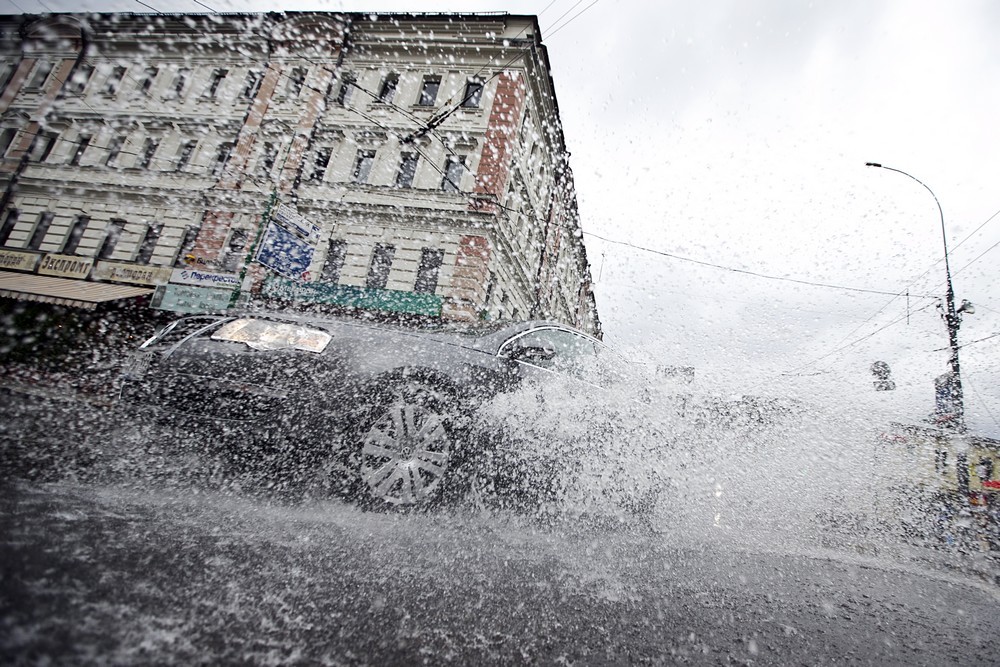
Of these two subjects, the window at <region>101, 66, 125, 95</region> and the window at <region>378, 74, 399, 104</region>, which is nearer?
the window at <region>378, 74, 399, 104</region>

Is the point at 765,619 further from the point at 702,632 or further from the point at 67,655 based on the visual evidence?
the point at 67,655

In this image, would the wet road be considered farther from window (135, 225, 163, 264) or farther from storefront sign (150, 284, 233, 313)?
window (135, 225, 163, 264)

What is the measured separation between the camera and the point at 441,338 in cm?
308

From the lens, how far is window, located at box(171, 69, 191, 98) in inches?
705

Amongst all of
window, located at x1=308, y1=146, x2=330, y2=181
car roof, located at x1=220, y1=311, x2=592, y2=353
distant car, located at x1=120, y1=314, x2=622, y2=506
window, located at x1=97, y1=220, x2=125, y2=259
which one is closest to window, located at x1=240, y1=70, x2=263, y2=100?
window, located at x1=308, y1=146, x2=330, y2=181

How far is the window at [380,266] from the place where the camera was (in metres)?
14.8

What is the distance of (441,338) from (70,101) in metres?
24.7

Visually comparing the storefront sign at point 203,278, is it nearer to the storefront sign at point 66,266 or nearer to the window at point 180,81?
the storefront sign at point 66,266

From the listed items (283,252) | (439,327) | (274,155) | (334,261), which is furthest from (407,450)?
(274,155)

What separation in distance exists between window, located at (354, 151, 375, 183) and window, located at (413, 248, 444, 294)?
378cm

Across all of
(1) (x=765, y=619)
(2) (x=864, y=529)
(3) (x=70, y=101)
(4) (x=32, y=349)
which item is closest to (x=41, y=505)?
(1) (x=765, y=619)

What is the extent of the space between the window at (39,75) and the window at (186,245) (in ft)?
32.9

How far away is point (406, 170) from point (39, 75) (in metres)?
16.6

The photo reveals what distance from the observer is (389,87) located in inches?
669
